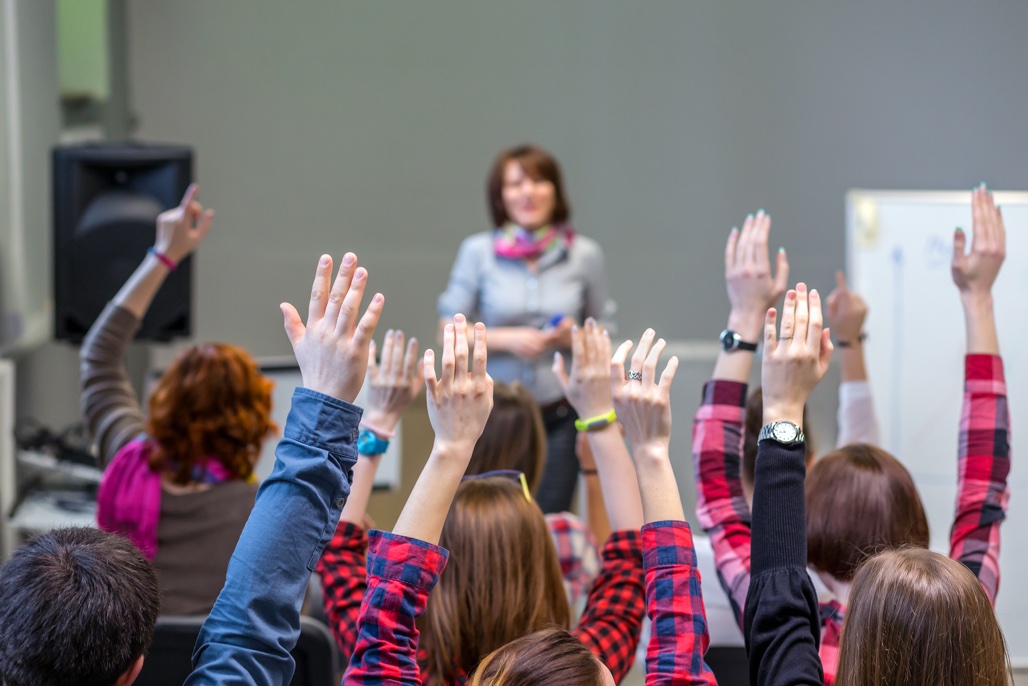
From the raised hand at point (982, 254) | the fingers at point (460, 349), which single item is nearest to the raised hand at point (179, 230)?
the fingers at point (460, 349)

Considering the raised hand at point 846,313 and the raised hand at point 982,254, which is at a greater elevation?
the raised hand at point 982,254

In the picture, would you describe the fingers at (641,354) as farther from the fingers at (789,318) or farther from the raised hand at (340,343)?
the raised hand at (340,343)

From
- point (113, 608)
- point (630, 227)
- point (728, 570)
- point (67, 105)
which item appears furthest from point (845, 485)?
point (67, 105)

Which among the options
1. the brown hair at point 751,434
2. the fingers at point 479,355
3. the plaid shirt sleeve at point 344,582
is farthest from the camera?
A: the brown hair at point 751,434

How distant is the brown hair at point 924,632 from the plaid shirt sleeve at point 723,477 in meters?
0.39

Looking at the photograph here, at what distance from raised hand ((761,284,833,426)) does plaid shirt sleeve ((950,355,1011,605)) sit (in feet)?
1.43

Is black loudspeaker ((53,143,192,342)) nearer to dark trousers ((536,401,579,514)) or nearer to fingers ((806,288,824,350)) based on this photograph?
dark trousers ((536,401,579,514))

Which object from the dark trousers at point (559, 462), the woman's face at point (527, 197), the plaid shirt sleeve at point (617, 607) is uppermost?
the woman's face at point (527, 197)

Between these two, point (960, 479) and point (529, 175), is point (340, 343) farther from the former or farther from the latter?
point (529, 175)

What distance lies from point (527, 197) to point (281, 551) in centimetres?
223

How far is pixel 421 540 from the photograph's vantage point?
1.09 metres

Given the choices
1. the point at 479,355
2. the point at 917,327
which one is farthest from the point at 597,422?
the point at 917,327

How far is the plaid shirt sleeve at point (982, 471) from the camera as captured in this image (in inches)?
55.6

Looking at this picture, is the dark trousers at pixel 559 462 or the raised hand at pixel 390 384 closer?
the raised hand at pixel 390 384
